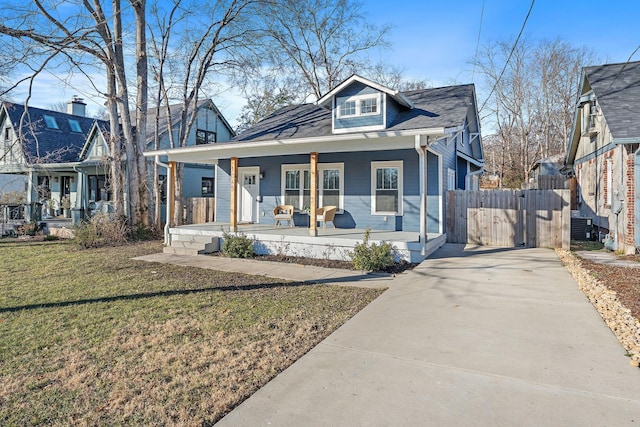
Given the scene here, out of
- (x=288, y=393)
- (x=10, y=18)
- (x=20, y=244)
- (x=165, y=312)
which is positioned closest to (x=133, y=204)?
(x=20, y=244)

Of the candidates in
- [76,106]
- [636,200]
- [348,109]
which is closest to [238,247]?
[348,109]

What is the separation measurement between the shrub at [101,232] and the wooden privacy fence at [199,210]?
123 inches

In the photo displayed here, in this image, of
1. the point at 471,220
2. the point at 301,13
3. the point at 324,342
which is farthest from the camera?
the point at 301,13

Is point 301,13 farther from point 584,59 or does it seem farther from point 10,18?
point 584,59

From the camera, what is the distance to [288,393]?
2.96m

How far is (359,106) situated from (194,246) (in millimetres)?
6226

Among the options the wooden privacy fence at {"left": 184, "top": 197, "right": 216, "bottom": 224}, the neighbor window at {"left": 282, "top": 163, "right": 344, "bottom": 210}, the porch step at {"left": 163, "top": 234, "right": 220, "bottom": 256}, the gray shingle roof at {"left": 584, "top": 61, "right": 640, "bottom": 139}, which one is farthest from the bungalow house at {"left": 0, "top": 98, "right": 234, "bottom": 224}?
Result: the gray shingle roof at {"left": 584, "top": 61, "right": 640, "bottom": 139}

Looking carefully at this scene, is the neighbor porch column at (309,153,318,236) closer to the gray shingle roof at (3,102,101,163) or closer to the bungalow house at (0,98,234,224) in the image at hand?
the bungalow house at (0,98,234,224)

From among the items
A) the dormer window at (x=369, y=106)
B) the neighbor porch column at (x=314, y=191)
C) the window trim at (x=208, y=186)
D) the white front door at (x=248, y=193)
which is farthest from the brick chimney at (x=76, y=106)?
the neighbor porch column at (x=314, y=191)

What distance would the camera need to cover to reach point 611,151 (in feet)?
36.4

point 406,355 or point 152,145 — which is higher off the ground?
point 152,145

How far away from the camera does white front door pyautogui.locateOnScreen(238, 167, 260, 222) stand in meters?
13.7

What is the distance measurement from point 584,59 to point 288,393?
3535 centimetres

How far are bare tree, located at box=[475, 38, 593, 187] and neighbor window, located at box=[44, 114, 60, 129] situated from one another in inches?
1090
